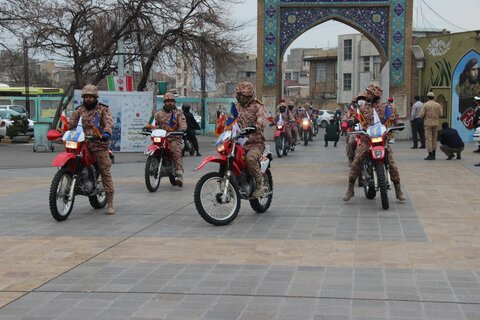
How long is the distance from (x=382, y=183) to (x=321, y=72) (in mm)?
64914

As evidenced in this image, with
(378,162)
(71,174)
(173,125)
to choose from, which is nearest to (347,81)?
(173,125)

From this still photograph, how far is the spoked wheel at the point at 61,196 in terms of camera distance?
7.89 metres

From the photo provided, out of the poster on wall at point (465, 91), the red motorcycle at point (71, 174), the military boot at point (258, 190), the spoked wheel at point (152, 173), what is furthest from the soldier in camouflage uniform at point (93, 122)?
the poster on wall at point (465, 91)

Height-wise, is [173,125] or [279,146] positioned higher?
[173,125]

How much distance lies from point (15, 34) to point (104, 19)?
3.31 meters

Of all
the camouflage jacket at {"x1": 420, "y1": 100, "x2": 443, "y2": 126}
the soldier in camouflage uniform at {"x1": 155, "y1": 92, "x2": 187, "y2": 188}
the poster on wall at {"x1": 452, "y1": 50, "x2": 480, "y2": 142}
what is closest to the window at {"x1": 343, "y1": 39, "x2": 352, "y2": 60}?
the poster on wall at {"x1": 452, "y1": 50, "x2": 480, "y2": 142}

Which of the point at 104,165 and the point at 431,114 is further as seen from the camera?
the point at 431,114

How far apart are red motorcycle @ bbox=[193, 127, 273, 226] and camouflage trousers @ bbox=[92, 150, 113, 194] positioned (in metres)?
1.51

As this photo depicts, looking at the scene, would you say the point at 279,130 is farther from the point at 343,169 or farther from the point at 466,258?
the point at 466,258

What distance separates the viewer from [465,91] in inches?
1018

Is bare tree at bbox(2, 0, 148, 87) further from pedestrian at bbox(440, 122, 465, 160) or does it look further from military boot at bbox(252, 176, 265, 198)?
military boot at bbox(252, 176, 265, 198)

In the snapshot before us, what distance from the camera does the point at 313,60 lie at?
71188 mm

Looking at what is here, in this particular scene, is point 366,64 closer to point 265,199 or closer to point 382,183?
point 382,183

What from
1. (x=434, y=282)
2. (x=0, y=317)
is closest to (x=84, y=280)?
(x=0, y=317)
